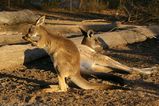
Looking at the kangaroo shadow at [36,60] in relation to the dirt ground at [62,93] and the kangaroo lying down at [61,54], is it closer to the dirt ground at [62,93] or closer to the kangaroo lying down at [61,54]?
the dirt ground at [62,93]

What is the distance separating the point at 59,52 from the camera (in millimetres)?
6285

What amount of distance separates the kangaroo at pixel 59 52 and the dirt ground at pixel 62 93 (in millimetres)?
213

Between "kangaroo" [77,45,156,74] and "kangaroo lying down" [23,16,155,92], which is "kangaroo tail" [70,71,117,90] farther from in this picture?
"kangaroo" [77,45,156,74]

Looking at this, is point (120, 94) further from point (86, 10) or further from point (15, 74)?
point (86, 10)

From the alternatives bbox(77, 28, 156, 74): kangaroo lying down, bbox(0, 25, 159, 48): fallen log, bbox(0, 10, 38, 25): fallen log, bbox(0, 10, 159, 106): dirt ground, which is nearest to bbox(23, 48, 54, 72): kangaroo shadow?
bbox(0, 10, 159, 106): dirt ground

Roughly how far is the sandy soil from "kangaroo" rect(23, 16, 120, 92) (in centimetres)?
21

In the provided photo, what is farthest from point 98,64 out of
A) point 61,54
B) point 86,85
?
point 61,54

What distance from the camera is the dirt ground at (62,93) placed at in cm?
612

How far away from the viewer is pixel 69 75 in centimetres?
635

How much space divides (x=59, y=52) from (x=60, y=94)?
59cm

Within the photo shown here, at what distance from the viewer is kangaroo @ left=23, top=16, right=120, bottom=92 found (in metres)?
6.27

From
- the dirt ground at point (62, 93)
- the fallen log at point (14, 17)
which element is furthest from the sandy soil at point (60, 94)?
the fallen log at point (14, 17)

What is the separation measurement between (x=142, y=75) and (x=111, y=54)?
1868 millimetres

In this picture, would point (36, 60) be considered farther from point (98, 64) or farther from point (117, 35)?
point (117, 35)
